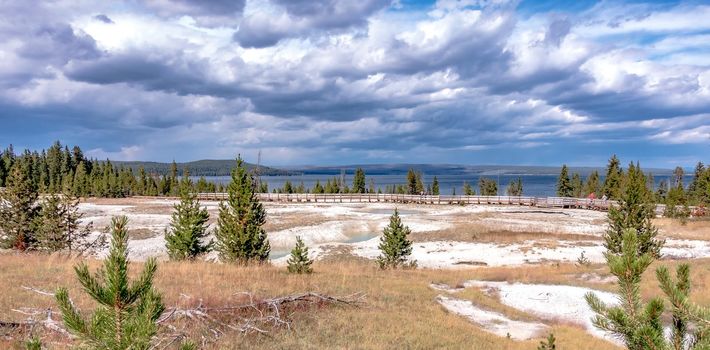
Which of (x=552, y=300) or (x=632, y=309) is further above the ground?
(x=632, y=309)

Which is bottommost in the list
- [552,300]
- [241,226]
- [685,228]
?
[685,228]

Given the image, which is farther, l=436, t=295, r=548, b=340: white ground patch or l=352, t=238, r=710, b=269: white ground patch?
l=352, t=238, r=710, b=269: white ground patch

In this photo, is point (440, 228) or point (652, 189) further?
point (652, 189)

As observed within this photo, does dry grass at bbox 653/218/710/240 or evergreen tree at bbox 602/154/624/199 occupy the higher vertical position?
evergreen tree at bbox 602/154/624/199

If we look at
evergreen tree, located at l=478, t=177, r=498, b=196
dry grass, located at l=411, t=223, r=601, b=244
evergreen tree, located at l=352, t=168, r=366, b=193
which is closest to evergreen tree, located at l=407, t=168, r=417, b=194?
evergreen tree, located at l=352, t=168, r=366, b=193

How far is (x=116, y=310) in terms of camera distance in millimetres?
2916

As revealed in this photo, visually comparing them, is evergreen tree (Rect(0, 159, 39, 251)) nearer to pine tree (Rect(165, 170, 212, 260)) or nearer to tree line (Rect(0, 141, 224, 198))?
pine tree (Rect(165, 170, 212, 260))

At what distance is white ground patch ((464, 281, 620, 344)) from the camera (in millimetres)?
15539

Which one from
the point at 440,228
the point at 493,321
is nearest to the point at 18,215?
the point at 493,321

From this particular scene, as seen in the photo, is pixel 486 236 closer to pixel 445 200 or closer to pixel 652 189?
pixel 445 200

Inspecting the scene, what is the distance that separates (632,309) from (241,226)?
2137 centimetres

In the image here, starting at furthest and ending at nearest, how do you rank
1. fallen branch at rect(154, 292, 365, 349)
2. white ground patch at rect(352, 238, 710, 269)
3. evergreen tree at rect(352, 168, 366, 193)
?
evergreen tree at rect(352, 168, 366, 193), white ground patch at rect(352, 238, 710, 269), fallen branch at rect(154, 292, 365, 349)

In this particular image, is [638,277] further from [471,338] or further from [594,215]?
[594,215]

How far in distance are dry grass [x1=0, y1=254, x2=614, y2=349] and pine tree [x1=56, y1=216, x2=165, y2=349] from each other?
20.8 ft
